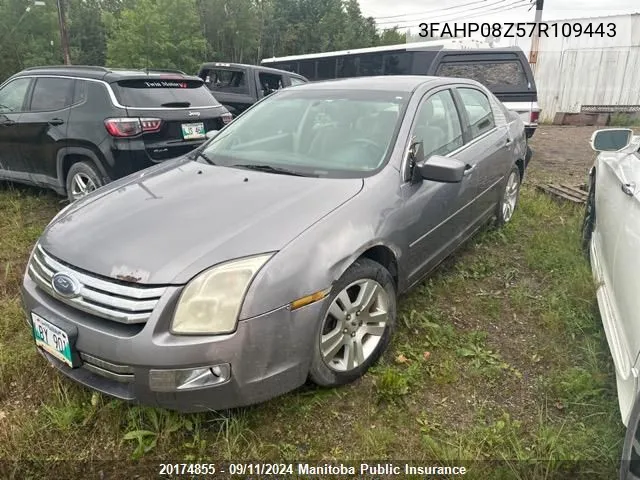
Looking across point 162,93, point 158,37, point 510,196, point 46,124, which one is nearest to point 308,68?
point 162,93

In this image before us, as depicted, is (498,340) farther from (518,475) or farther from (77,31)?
(77,31)

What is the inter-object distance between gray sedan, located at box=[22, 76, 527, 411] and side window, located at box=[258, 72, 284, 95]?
635 centimetres

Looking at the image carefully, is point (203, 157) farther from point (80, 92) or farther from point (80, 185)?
point (80, 92)

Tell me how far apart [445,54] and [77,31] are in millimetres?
48178

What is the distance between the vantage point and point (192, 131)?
514 centimetres

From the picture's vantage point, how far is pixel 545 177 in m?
7.04

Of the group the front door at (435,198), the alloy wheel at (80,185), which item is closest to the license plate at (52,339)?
the front door at (435,198)

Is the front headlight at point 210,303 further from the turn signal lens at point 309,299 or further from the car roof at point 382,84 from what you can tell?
the car roof at point 382,84

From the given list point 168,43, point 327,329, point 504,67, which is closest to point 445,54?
point 504,67

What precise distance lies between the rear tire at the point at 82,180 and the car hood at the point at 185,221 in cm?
221

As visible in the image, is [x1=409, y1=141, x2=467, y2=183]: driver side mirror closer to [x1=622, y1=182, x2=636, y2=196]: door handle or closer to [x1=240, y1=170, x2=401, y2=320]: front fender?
[x1=240, y1=170, x2=401, y2=320]: front fender

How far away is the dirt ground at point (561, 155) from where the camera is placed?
7098 millimetres

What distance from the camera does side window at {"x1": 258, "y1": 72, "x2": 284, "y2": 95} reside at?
368 inches

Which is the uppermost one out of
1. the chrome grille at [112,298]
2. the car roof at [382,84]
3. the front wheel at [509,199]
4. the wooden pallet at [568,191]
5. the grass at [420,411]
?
the car roof at [382,84]
